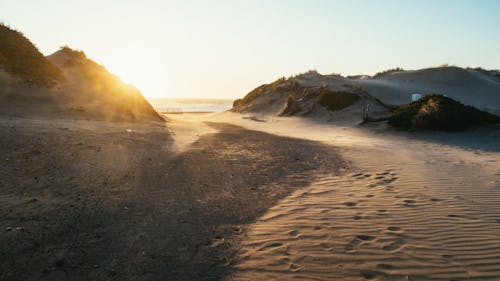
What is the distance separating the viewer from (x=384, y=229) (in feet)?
16.2

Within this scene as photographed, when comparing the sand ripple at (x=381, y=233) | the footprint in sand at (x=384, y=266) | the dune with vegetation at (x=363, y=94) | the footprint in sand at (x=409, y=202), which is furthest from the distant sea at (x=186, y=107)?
the footprint in sand at (x=384, y=266)

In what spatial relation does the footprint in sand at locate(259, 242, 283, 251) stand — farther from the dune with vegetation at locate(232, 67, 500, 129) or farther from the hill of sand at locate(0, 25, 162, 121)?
the dune with vegetation at locate(232, 67, 500, 129)

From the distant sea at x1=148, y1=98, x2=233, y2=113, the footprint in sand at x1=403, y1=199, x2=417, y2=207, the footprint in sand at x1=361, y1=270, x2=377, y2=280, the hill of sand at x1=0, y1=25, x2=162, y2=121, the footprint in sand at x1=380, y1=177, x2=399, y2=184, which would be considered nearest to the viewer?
the footprint in sand at x1=361, y1=270, x2=377, y2=280

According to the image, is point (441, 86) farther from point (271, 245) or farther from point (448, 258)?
point (271, 245)

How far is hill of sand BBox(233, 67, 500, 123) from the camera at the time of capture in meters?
26.2

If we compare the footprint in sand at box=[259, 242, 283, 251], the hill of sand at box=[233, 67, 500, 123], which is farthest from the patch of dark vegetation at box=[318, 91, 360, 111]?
the footprint in sand at box=[259, 242, 283, 251]

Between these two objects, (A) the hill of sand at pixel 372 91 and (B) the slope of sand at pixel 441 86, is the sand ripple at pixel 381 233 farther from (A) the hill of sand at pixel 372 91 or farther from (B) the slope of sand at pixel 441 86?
(B) the slope of sand at pixel 441 86

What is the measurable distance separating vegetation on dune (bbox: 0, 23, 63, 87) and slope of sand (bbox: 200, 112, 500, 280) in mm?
15253

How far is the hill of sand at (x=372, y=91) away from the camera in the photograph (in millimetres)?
26172

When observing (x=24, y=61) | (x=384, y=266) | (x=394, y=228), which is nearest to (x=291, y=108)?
(x=24, y=61)

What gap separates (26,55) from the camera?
674 inches

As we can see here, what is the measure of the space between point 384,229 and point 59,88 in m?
17.2

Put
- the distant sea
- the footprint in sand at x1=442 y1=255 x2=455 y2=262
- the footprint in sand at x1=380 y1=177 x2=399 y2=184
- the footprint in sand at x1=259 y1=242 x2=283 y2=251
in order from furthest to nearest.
Result: the distant sea → the footprint in sand at x1=380 y1=177 x2=399 y2=184 → the footprint in sand at x1=259 y1=242 x2=283 y2=251 → the footprint in sand at x1=442 y1=255 x2=455 y2=262

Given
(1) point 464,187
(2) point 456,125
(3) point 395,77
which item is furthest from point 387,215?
(3) point 395,77
